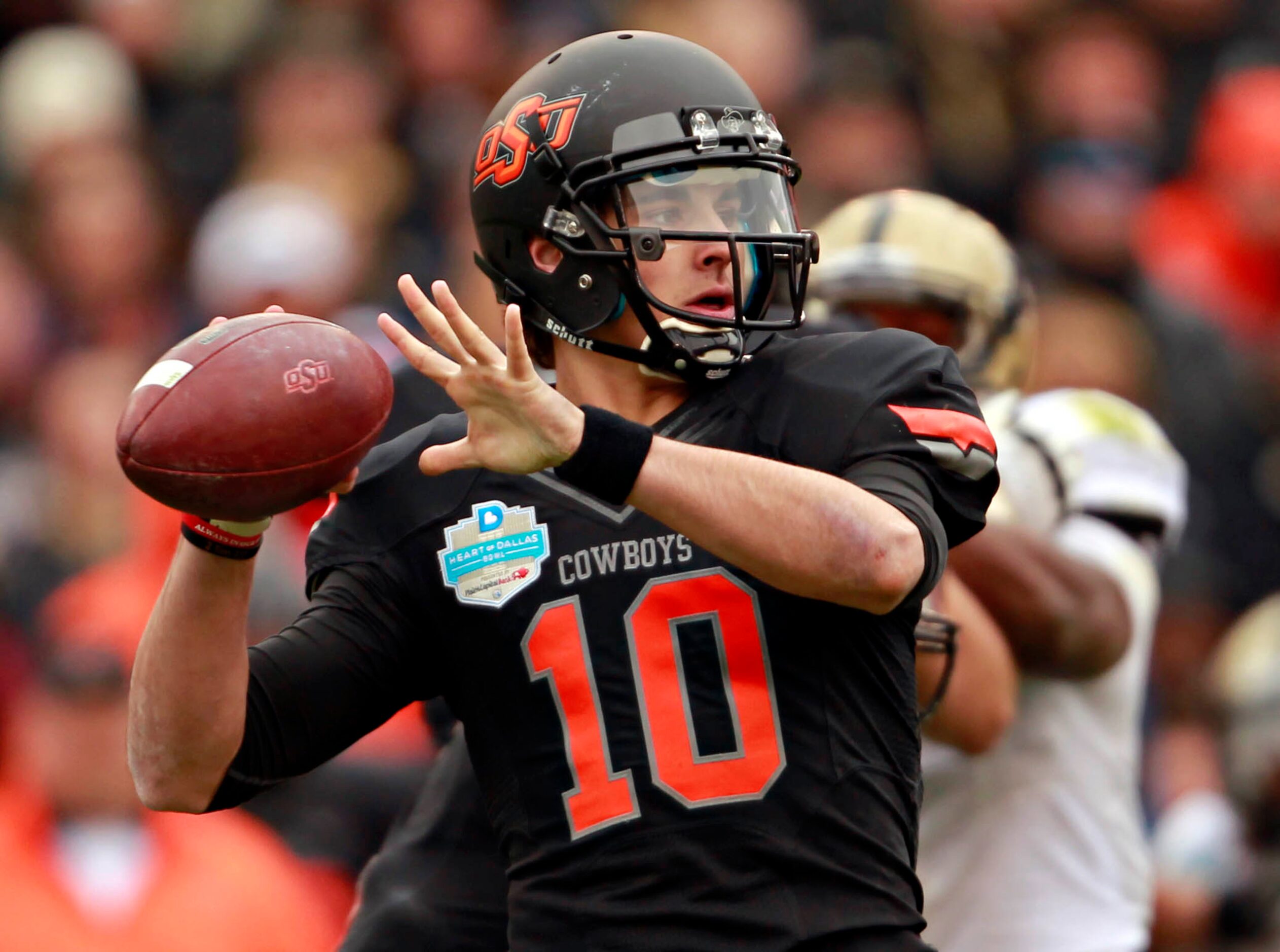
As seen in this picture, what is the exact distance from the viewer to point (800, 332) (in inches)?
144

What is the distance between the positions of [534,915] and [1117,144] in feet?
20.3

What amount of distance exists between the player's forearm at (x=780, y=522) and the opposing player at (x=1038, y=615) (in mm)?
1348

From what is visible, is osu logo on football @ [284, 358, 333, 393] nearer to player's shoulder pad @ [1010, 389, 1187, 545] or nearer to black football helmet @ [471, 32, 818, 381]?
black football helmet @ [471, 32, 818, 381]

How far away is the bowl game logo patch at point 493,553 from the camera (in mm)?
2867

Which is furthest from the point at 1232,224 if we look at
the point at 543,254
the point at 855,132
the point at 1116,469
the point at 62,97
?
the point at 543,254

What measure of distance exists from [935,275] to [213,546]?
79.7 inches

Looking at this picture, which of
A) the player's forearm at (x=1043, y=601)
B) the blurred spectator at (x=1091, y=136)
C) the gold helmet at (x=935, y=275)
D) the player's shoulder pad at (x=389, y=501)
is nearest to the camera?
the player's shoulder pad at (x=389, y=501)

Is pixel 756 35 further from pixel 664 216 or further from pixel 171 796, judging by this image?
pixel 171 796

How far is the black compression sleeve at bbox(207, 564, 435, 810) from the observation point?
2.93 metres

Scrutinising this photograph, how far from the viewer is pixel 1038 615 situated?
385 cm

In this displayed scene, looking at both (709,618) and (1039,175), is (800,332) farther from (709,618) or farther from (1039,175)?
(1039,175)

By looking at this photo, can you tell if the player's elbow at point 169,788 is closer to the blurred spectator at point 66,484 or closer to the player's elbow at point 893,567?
the player's elbow at point 893,567

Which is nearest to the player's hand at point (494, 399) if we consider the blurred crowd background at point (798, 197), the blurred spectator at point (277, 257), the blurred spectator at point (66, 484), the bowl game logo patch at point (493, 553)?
the bowl game logo patch at point (493, 553)

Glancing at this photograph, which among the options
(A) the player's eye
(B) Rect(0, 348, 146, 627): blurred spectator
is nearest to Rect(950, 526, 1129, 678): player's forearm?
(A) the player's eye
